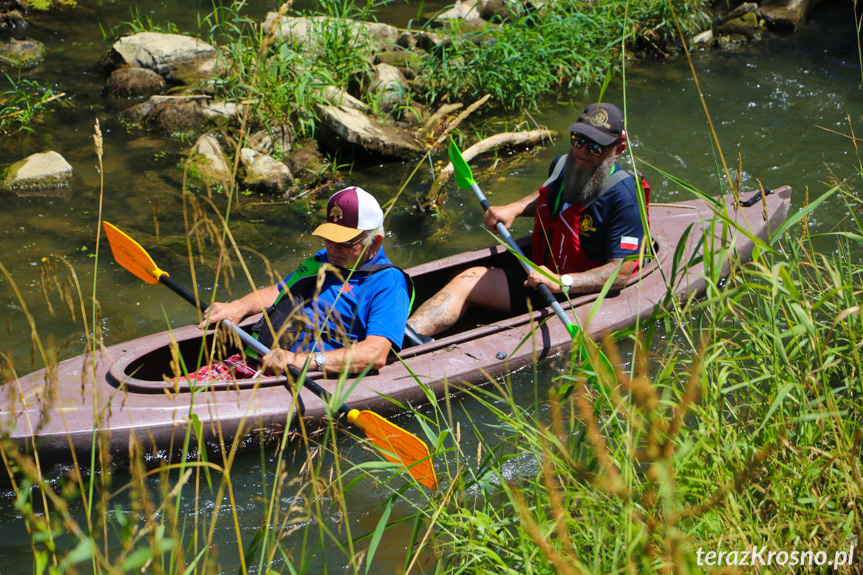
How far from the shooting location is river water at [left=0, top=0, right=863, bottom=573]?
4223mm

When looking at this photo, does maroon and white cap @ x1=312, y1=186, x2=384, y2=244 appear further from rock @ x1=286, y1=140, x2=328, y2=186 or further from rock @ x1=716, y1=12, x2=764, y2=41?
rock @ x1=716, y1=12, x2=764, y2=41

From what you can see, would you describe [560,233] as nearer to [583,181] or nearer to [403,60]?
[583,181]

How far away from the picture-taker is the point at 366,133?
599 centimetres

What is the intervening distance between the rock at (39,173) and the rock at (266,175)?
1381 mm

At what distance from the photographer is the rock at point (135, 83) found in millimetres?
7031

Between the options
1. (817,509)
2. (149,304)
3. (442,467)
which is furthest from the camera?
(149,304)

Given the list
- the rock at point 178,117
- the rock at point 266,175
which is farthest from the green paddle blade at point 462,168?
the rock at point 178,117

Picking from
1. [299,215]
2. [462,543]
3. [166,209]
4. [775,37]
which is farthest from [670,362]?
[775,37]

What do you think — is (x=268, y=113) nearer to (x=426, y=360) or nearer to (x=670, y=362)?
(x=426, y=360)

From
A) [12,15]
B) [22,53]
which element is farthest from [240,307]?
[12,15]

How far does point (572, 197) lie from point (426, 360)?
3.85 ft

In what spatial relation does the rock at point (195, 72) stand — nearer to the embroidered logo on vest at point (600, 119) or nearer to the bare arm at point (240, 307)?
the bare arm at point (240, 307)

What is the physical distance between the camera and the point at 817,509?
1.78m

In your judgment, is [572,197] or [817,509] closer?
A: [817,509]
